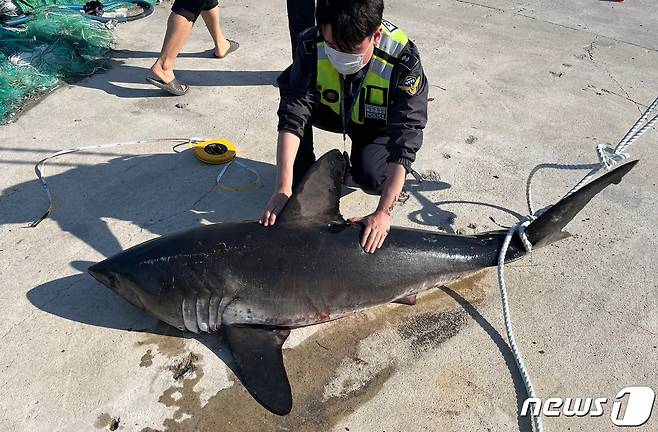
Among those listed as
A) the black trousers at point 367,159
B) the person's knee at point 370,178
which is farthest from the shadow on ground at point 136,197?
the person's knee at point 370,178

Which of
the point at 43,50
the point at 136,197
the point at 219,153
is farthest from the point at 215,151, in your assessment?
the point at 43,50

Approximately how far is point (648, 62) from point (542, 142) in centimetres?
232

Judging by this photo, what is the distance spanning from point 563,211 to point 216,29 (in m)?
A: 3.65

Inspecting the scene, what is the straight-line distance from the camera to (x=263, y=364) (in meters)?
2.44

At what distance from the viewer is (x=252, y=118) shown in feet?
14.5

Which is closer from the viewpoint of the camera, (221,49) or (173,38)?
(173,38)

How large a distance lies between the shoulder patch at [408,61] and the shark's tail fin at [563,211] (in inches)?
40.5

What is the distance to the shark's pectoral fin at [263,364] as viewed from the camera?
2.32m

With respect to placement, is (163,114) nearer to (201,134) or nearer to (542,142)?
(201,134)

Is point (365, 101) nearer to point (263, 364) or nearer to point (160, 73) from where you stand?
point (263, 364)

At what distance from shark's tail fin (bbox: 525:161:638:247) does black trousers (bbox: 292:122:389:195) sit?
3.12 ft

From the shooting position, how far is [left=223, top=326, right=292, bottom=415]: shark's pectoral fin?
232 centimetres

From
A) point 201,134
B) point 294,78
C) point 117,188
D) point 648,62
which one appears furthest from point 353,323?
point 648,62

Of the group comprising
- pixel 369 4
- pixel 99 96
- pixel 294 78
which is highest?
pixel 369 4
